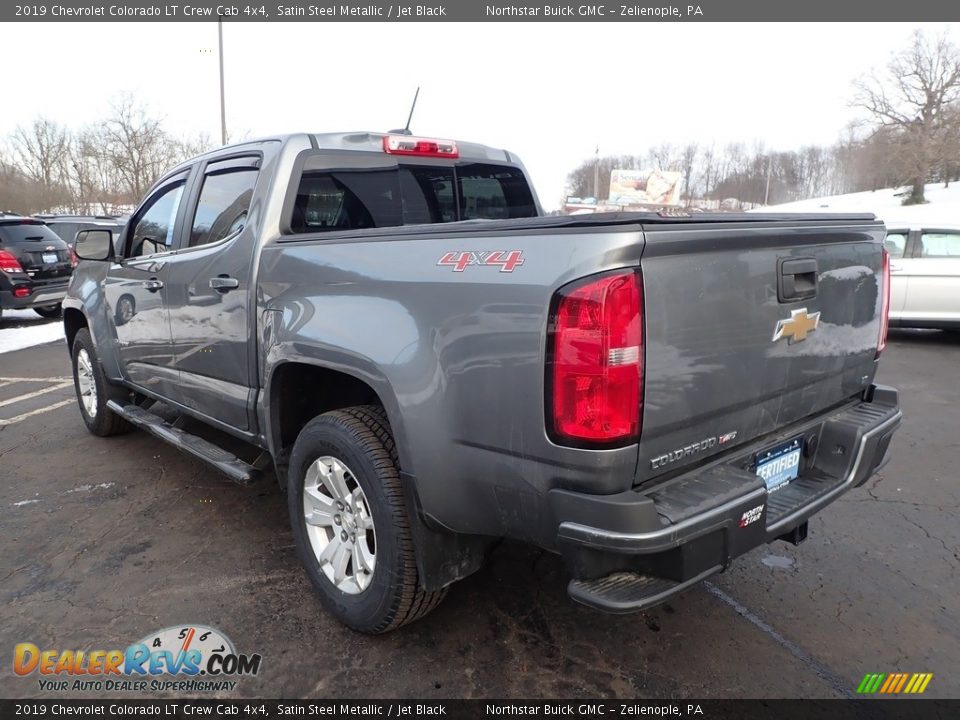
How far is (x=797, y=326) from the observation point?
230 centimetres

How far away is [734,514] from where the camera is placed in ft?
6.37

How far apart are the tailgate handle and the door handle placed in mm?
2353

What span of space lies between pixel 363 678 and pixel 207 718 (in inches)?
21.1

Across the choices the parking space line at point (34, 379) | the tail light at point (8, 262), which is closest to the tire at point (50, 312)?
the tail light at point (8, 262)

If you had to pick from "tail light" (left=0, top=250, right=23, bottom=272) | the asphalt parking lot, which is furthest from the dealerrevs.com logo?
"tail light" (left=0, top=250, right=23, bottom=272)

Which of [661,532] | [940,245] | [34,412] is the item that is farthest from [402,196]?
[940,245]

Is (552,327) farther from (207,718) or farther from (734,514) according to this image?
(207,718)

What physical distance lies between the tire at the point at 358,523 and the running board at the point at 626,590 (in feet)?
2.34

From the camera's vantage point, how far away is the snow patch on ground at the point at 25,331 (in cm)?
966

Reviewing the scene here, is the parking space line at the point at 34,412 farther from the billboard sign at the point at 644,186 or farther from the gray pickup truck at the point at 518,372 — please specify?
the billboard sign at the point at 644,186

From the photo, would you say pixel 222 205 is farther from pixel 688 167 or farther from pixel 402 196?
pixel 688 167

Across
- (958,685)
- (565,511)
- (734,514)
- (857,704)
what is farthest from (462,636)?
(958,685)

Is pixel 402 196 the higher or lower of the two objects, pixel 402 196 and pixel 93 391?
the higher

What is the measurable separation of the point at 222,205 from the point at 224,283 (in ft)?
1.81
